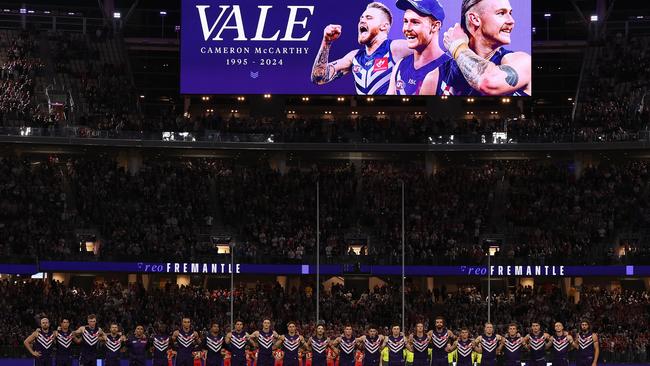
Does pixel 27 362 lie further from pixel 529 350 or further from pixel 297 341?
pixel 529 350

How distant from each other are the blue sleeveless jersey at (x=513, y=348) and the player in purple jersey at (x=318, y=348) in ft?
16.9

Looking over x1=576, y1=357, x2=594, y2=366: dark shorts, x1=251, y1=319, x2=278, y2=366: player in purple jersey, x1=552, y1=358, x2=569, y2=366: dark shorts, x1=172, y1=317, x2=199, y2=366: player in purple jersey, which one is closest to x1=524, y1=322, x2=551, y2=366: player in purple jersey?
x1=552, y1=358, x2=569, y2=366: dark shorts

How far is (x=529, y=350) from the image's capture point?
38.8m

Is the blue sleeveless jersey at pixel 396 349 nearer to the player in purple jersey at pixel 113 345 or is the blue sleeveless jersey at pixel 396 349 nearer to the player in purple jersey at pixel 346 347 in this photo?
the player in purple jersey at pixel 346 347

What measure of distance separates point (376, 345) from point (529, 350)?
179 inches

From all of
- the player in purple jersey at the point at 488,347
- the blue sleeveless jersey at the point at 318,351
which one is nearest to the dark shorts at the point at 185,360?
the blue sleeveless jersey at the point at 318,351

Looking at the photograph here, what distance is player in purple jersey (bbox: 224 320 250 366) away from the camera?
37.6 metres

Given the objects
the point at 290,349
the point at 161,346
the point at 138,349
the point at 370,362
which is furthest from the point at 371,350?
the point at 138,349

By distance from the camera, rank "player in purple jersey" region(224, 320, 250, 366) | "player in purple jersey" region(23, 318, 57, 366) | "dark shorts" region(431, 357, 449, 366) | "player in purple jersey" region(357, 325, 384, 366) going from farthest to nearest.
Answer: "dark shorts" region(431, 357, 449, 366) < "player in purple jersey" region(357, 325, 384, 366) < "player in purple jersey" region(224, 320, 250, 366) < "player in purple jersey" region(23, 318, 57, 366)

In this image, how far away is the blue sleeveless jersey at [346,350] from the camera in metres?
38.3

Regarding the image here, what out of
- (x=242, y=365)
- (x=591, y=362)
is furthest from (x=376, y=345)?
(x=591, y=362)

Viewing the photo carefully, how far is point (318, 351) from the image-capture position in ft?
126

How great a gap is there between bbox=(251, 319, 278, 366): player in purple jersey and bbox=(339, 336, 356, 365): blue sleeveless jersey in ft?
6.43

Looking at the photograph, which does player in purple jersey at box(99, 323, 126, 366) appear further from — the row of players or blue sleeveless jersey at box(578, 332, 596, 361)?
blue sleeveless jersey at box(578, 332, 596, 361)
